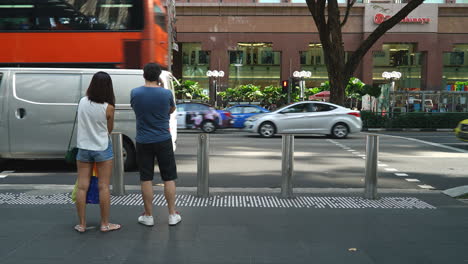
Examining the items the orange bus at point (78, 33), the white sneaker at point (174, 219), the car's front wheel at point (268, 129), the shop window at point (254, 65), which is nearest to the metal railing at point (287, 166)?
the white sneaker at point (174, 219)

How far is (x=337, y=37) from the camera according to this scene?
20.6 meters

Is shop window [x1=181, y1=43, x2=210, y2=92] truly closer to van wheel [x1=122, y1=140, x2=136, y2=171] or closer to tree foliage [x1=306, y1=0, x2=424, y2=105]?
tree foliage [x1=306, y1=0, x2=424, y2=105]

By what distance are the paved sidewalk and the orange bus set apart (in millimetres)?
4579

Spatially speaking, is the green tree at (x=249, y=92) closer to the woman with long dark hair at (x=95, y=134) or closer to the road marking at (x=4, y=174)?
the road marking at (x=4, y=174)

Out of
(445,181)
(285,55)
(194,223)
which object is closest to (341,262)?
(194,223)

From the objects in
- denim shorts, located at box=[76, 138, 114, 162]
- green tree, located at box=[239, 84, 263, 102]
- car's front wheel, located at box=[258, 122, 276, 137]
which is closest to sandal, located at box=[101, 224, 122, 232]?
denim shorts, located at box=[76, 138, 114, 162]

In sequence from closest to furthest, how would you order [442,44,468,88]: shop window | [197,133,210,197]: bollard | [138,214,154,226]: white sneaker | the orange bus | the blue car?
[138,214,154,226]: white sneaker
[197,133,210,197]: bollard
the orange bus
the blue car
[442,44,468,88]: shop window

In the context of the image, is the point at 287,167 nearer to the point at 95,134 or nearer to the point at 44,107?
the point at 95,134

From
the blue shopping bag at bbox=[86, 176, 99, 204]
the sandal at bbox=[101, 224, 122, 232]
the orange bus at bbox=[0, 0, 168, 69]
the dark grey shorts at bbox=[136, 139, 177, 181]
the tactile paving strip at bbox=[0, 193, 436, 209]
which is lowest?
the tactile paving strip at bbox=[0, 193, 436, 209]

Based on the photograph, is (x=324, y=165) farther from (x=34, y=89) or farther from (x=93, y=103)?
(x=93, y=103)

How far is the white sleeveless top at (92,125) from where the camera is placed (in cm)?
457

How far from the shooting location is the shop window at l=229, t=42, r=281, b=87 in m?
47.5

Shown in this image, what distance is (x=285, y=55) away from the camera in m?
44.7

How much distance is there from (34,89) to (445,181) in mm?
7709
